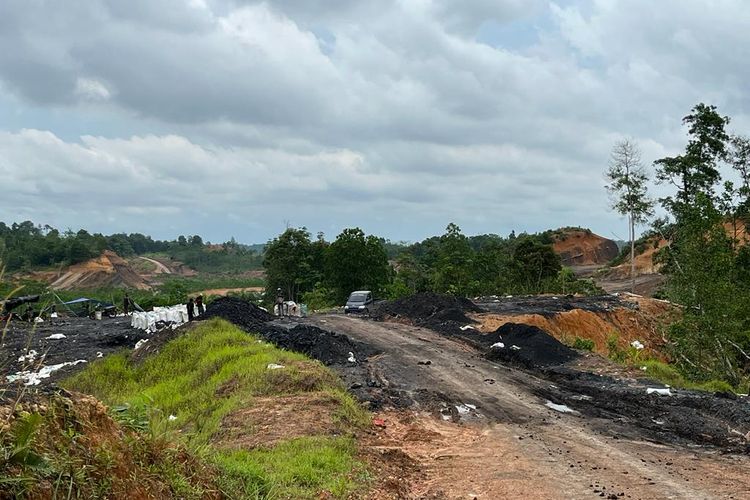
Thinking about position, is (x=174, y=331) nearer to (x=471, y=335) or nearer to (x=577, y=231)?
(x=471, y=335)

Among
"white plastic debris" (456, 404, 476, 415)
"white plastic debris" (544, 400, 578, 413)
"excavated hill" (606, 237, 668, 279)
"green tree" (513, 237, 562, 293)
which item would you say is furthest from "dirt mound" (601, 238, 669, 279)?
"white plastic debris" (456, 404, 476, 415)

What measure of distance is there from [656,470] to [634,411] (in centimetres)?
480

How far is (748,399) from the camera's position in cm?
1452

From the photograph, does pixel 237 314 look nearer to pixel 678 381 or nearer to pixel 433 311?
pixel 433 311

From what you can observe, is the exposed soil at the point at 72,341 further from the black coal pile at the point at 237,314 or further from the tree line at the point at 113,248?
the tree line at the point at 113,248

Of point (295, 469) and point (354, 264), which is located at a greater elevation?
point (354, 264)

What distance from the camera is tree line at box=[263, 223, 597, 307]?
52000mm

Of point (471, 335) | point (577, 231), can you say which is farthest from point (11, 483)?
point (577, 231)

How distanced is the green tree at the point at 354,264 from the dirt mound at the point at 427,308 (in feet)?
61.3

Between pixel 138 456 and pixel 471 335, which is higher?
pixel 138 456

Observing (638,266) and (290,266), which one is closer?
(290,266)

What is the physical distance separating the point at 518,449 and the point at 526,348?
11658 millimetres

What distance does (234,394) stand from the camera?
1355 cm

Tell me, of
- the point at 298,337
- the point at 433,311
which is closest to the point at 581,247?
the point at 433,311
